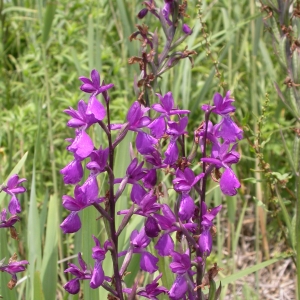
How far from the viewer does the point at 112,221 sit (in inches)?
44.4

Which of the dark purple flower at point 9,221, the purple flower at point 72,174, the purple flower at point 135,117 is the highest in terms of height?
the purple flower at point 135,117

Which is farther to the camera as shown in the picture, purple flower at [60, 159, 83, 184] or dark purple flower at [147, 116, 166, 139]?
dark purple flower at [147, 116, 166, 139]

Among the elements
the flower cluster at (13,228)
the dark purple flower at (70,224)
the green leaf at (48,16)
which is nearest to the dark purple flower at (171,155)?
the dark purple flower at (70,224)

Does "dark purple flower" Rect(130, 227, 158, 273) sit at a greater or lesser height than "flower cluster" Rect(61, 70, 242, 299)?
lesser

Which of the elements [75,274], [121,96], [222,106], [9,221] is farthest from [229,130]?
[121,96]

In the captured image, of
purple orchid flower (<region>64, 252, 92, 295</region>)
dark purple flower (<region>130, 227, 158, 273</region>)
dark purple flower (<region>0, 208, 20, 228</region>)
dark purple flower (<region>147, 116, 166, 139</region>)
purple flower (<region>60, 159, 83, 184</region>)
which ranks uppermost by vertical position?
dark purple flower (<region>147, 116, 166, 139</region>)

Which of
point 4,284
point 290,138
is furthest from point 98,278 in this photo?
point 290,138

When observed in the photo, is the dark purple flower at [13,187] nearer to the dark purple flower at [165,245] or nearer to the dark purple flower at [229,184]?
the dark purple flower at [165,245]

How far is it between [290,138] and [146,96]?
1609mm

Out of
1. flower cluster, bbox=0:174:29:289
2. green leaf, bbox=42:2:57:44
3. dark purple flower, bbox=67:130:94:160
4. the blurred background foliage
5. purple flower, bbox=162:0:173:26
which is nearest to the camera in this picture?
dark purple flower, bbox=67:130:94:160

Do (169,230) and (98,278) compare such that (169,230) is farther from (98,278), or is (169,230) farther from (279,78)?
(279,78)

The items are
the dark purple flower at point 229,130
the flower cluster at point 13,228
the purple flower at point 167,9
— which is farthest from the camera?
the purple flower at point 167,9

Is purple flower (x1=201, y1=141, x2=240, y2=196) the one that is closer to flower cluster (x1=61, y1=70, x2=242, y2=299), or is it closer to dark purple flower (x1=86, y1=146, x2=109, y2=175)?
flower cluster (x1=61, y1=70, x2=242, y2=299)

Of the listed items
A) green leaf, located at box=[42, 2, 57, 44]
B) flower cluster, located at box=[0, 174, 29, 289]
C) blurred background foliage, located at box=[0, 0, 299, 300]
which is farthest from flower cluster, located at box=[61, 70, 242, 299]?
green leaf, located at box=[42, 2, 57, 44]
